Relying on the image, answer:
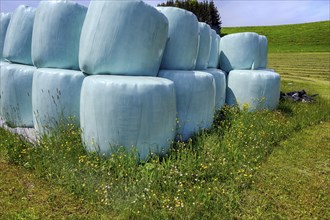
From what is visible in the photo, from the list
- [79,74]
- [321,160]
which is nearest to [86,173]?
[79,74]

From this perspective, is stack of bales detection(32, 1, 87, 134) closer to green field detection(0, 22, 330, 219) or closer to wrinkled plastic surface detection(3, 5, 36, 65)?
green field detection(0, 22, 330, 219)

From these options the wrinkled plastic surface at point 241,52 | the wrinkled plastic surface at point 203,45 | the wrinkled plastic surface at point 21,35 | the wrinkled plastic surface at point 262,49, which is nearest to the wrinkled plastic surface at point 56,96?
the wrinkled plastic surface at point 21,35

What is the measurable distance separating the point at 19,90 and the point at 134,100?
2.52 m

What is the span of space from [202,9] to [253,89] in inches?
1060

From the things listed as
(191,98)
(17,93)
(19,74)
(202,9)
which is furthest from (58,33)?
(202,9)

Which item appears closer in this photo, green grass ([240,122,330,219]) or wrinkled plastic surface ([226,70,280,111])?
green grass ([240,122,330,219])

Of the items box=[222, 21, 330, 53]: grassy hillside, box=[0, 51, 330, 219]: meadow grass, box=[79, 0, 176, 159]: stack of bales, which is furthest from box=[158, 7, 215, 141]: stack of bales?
box=[222, 21, 330, 53]: grassy hillside

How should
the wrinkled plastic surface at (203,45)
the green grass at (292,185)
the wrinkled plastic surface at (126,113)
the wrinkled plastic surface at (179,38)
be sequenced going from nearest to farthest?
1. the green grass at (292,185)
2. the wrinkled plastic surface at (126,113)
3. the wrinkled plastic surface at (179,38)
4. the wrinkled plastic surface at (203,45)

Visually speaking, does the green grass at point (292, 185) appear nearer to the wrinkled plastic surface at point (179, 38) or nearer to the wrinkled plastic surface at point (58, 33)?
the wrinkled plastic surface at point (179, 38)

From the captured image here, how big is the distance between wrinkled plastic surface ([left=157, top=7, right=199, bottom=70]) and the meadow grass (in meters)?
1.15

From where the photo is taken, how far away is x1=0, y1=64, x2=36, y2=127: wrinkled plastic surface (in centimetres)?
469

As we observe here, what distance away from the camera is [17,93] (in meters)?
4.74

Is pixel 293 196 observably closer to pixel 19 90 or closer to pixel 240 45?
pixel 19 90

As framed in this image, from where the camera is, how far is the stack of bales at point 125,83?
3.23 meters
